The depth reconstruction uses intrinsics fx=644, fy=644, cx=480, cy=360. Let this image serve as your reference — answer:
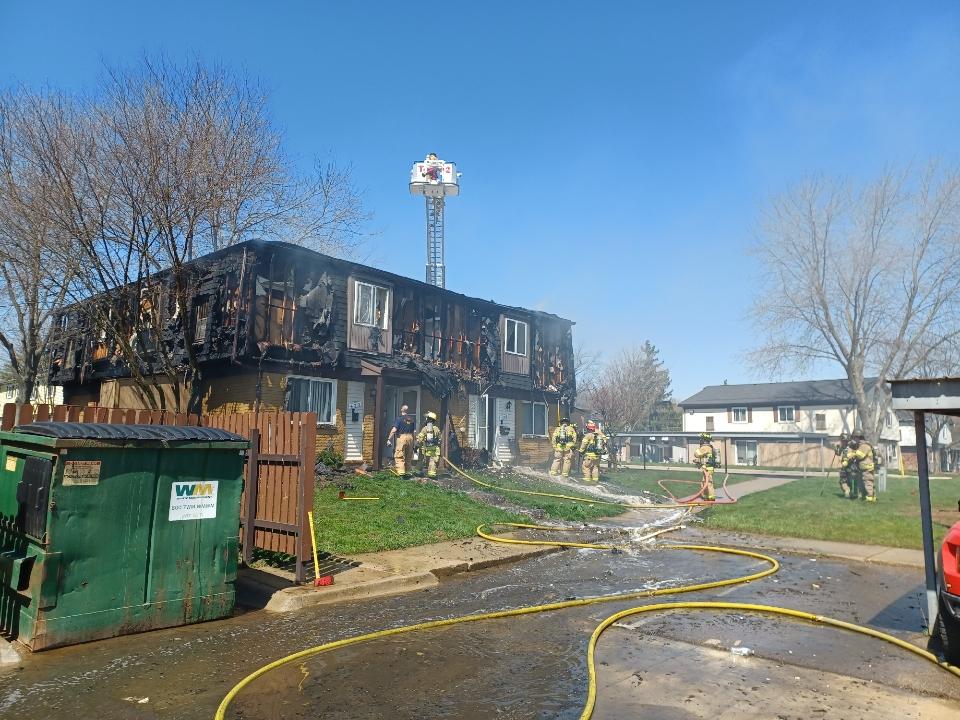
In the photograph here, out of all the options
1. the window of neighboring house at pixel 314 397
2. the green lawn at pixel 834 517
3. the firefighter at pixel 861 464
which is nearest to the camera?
the green lawn at pixel 834 517

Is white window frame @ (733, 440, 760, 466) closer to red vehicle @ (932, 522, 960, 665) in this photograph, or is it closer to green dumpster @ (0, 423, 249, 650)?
red vehicle @ (932, 522, 960, 665)

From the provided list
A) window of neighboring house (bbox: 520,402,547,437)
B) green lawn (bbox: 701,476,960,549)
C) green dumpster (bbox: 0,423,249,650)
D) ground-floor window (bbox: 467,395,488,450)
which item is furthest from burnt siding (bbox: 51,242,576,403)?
green dumpster (bbox: 0,423,249,650)

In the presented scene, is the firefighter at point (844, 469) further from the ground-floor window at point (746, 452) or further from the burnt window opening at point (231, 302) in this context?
the ground-floor window at point (746, 452)

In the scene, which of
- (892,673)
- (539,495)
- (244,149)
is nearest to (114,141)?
(244,149)

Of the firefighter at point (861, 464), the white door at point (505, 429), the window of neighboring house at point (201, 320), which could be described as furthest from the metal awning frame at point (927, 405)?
the white door at point (505, 429)

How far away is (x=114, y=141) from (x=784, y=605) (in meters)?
15.6

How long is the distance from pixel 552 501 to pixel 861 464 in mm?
8001

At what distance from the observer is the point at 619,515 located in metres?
14.5

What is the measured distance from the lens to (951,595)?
15.4ft

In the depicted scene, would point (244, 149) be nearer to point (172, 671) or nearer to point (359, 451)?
point (359, 451)

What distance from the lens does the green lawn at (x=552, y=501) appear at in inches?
548

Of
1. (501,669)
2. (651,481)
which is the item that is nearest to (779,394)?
(651,481)

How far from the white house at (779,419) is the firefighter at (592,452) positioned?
27874 millimetres

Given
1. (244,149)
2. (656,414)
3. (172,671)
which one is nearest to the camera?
(172,671)
